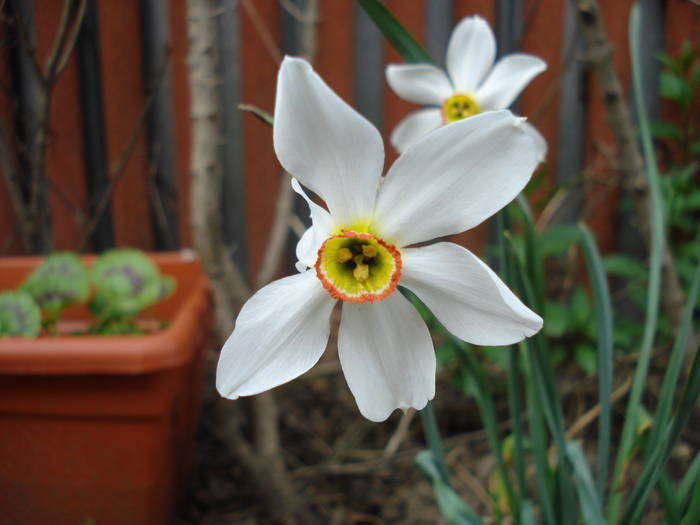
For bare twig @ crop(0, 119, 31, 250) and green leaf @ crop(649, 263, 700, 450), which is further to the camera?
bare twig @ crop(0, 119, 31, 250)

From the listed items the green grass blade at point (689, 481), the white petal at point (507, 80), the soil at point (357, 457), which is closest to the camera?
the green grass blade at point (689, 481)

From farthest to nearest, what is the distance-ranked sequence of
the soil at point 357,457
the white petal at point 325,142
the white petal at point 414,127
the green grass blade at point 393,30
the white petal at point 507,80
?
1. the soil at point 357,457
2. the white petal at point 414,127
3. the white petal at point 507,80
4. the green grass blade at point 393,30
5. the white petal at point 325,142

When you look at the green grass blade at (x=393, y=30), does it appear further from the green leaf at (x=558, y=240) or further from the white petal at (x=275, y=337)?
the green leaf at (x=558, y=240)

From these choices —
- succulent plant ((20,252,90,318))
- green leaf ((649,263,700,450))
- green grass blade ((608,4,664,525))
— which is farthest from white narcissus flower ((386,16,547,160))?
succulent plant ((20,252,90,318))

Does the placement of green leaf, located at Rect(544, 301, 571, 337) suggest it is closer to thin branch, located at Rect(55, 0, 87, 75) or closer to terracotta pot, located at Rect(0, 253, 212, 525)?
terracotta pot, located at Rect(0, 253, 212, 525)

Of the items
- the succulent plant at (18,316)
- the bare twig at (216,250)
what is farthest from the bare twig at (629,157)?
the succulent plant at (18,316)

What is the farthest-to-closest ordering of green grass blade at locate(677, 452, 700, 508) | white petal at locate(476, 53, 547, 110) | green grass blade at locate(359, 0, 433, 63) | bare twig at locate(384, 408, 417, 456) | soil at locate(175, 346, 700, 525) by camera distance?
bare twig at locate(384, 408, 417, 456)
soil at locate(175, 346, 700, 525)
white petal at locate(476, 53, 547, 110)
green grass blade at locate(677, 452, 700, 508)
green grass blade at locate(359, 0, 433, 63)
